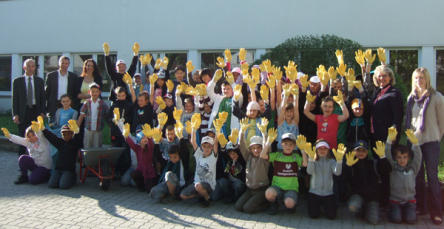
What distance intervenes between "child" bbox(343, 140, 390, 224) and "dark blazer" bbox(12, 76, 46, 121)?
5.00 m

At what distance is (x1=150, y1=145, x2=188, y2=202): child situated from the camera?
5087mm

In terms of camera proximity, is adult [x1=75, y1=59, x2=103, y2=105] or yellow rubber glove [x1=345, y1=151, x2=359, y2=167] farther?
adult [x1=75, y1=59, x2=103, y2=105]

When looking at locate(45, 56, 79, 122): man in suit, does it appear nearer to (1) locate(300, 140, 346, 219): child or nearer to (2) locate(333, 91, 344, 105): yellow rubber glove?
(1) locate(300, 140, 346, 219): child

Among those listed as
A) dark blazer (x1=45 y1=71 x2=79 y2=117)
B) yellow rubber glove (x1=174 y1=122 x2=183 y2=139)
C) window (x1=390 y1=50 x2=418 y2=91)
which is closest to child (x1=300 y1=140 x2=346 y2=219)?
yellow rubber glove (x1=174 y1=122 x2=183 y2=139)

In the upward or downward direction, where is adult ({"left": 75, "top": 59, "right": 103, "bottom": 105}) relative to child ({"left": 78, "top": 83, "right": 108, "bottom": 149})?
upward

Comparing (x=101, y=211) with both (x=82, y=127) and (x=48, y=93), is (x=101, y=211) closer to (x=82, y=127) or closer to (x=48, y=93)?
(x=82, y=127)

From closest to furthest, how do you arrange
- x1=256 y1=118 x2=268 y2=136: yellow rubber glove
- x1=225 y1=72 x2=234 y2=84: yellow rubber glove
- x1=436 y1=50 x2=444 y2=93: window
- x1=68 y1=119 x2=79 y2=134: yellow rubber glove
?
x1=256 y1=118 x2=268 y2=136: yellow rubber glove → x1=68 y1=119 x2=79 y2=134: yellow rubber glove → x1=225 y1=72 x2=234 y2=84: yellow rubber glove → x1=436 y1=50 x2=444 y2=93: window

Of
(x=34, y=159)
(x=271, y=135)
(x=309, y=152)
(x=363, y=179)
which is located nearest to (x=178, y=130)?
(x=271, y=135)

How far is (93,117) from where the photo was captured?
625 centimetres

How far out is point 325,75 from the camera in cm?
533

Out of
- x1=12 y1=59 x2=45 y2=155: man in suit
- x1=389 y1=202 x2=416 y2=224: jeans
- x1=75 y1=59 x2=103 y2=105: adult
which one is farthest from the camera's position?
x1=75 y1=59 x2=103 y2=105: adult

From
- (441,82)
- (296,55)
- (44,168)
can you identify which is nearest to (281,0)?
(296,55)

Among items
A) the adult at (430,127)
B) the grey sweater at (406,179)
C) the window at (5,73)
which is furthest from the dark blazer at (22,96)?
the window at (5,73)

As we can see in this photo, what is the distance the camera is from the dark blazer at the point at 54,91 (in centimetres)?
678
